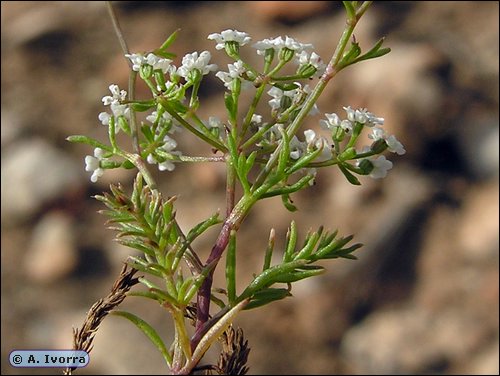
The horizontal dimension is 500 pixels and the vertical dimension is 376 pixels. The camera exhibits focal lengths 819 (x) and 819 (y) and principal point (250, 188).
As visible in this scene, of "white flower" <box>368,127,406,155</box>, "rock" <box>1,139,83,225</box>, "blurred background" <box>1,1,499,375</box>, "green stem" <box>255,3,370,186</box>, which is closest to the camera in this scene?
"green stem" <box>255,3,370,186</box>

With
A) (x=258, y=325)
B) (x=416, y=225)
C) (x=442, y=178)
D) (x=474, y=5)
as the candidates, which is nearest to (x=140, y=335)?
(x=258, y=325)

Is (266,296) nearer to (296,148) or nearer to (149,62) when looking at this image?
(296,148)

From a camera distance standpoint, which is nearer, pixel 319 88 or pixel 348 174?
pixel 319 88

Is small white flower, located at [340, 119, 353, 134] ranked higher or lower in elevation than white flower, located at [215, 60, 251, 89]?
lower

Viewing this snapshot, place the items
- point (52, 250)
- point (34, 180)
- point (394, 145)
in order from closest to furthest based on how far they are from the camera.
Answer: point (394, 145) < point (52, 250) < point (34, 180)

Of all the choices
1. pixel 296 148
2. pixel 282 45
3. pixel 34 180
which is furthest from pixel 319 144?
pixel 34 180

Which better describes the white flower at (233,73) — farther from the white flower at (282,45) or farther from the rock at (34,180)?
the rock at (34,180)

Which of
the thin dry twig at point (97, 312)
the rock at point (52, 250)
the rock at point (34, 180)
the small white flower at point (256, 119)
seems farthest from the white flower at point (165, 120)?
the rock at point (34, 180)

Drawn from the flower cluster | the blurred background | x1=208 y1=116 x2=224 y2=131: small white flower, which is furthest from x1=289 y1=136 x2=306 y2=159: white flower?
the blurred background

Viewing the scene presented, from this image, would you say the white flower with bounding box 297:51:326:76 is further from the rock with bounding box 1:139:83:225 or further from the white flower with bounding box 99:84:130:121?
the rock with bounding box 1:139:83:225
